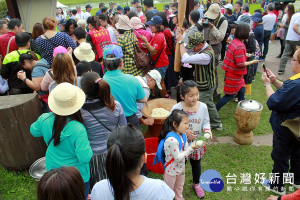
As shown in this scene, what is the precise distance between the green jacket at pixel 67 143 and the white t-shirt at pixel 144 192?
77 cm

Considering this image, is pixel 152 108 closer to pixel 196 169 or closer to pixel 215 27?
pixel 196 169

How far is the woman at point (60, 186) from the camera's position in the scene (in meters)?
1.49

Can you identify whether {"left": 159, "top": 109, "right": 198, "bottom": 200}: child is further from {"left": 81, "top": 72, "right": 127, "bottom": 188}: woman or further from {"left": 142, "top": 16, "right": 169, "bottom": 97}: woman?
{"left": 142, "top": 16, "right": 169, "bottom": 97}: woman

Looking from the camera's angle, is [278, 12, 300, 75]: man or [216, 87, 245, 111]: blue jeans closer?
[216, 87, 245, 111]: blue jeans

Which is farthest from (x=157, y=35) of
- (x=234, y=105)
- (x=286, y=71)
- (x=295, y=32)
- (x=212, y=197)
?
(x=286, y=71)

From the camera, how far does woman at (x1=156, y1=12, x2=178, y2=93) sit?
591cm

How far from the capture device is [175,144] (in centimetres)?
258

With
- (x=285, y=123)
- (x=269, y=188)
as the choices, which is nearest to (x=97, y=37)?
(x=285, y=123)

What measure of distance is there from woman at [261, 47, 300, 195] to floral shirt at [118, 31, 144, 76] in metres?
2.60

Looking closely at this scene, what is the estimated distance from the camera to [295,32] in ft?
22.4

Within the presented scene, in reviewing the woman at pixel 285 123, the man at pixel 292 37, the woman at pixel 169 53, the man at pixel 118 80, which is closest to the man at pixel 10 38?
the man at pixel 118 80

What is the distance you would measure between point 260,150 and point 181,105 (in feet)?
6.87

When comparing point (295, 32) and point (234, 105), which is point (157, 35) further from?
point (295, 32)

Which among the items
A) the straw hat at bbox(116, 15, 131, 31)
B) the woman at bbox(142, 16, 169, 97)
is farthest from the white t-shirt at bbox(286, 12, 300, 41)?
the straw hat at bbox(116, 15, 131, 31)
